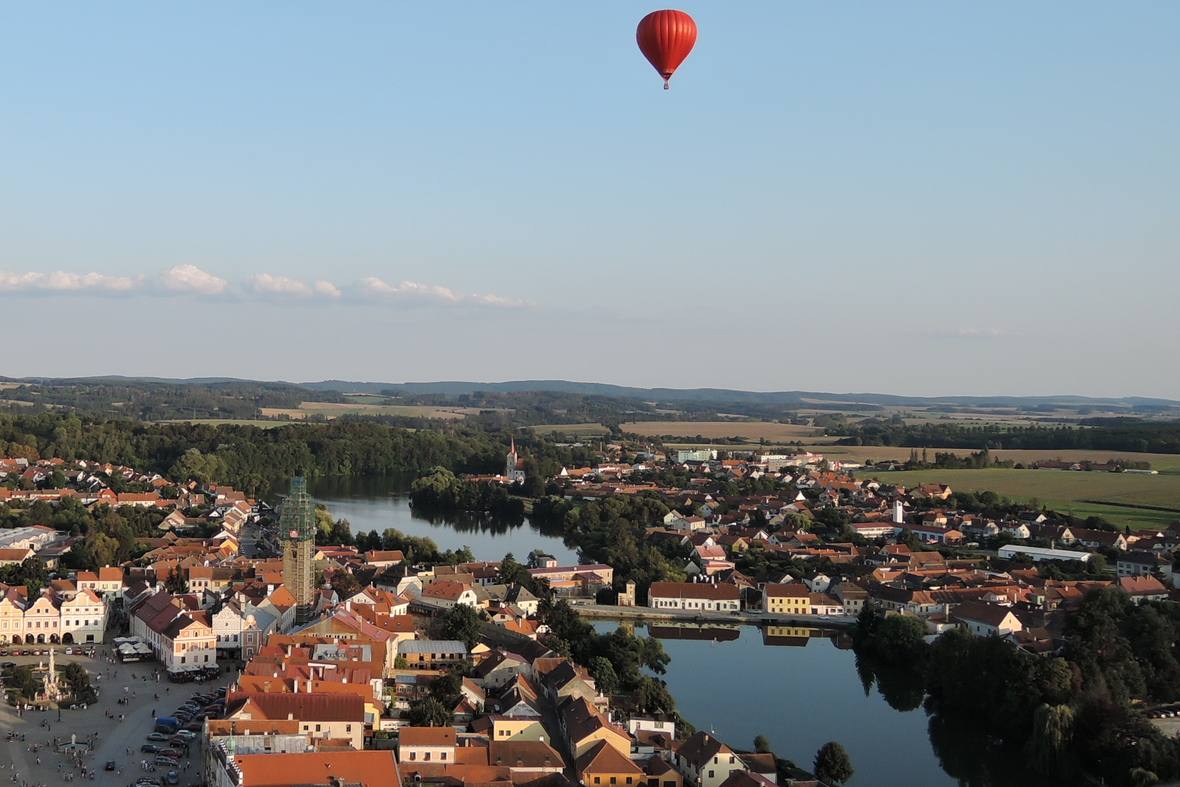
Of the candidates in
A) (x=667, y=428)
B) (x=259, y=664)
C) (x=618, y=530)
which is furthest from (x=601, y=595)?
(x=667, y=428)

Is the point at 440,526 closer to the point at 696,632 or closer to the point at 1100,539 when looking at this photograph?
the point at 696,632

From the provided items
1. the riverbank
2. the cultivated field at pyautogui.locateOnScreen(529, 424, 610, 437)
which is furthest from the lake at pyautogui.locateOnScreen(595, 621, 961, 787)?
the cultivated field at pyautogui.locateOnScreen(529, 424, 610, 437)

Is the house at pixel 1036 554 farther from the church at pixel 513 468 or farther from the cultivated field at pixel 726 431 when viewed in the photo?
the cultivated field at pixel 726 431

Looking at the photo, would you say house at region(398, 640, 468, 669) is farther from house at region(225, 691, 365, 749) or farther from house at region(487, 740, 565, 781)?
house at region(487, 740, 565, 781)

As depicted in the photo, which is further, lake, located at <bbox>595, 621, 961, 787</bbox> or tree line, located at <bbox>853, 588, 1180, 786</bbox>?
lake, located at <bbox>595, 621, 961, 787</bbox>

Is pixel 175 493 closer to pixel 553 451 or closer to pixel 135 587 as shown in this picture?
pixel 135 587

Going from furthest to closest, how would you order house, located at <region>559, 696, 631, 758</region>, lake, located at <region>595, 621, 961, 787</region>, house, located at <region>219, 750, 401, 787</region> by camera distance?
lake, located at <region>595, 621, 961, 787</region> < house, located at <region>559, 696, 631, 758</region> < house, located at <region>219, 750, 401, 787</region>

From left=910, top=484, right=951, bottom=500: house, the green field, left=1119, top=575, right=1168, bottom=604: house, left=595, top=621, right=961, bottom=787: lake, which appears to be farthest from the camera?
left=910, top=484, right=951, bottom=500: house
